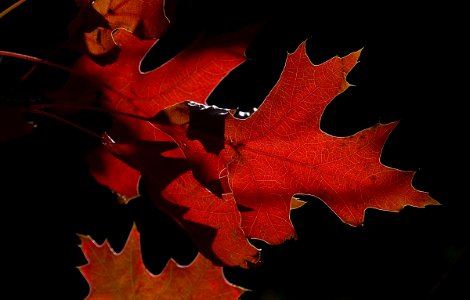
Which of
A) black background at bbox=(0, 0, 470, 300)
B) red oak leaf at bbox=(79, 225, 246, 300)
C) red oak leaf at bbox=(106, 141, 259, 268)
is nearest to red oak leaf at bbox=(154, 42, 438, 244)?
red oak leaf at bbox=(106, 141, 259, 268)

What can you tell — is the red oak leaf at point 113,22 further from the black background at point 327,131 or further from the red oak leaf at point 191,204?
the black background at point 327,131

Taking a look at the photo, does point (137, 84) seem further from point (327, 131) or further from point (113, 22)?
point (327, 131)

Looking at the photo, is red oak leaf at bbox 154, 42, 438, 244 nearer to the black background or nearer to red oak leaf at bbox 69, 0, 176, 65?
red oak leaf at bbox 69, 0, 176, 65

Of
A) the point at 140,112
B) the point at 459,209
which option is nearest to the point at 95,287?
the point at 140,112

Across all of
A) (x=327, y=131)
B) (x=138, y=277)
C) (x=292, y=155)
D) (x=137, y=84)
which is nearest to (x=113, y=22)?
(x=137, y=84)

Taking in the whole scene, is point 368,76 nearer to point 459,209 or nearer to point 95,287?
point 459,209
